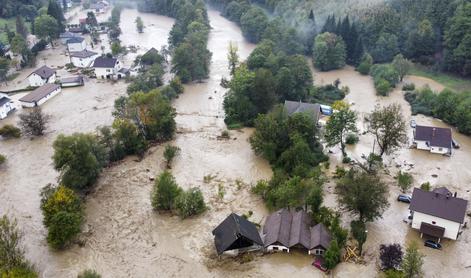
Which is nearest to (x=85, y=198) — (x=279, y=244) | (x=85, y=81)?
(x=279, y=244)

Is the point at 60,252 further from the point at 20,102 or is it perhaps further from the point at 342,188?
Result: the point at 20,102

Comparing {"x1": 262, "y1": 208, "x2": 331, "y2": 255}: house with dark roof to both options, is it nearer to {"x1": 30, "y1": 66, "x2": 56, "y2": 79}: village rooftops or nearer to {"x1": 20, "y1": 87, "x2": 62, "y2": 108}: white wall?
{"x1": 20, "y1": 87, "x2": 62, "y2": 108}: white wall

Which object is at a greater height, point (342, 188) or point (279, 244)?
point (342, 188)

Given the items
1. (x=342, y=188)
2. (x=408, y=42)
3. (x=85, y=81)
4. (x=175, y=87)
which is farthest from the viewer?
(x=408, y=42)

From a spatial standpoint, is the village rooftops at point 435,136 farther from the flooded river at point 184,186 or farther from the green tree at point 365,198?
the green tree at point 365,198

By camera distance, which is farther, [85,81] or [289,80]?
[85,81]

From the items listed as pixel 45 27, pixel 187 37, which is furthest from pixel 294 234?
pixel 45 27
